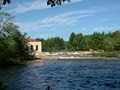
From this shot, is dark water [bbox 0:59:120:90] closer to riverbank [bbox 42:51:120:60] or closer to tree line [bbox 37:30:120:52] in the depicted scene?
riverbank [bbox 42:51:120:60]

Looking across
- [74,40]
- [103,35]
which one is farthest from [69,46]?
[103,35]

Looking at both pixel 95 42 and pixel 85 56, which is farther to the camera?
pixel 95 42

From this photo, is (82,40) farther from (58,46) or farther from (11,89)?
(11,89)

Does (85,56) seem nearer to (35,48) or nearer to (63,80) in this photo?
(35,48)

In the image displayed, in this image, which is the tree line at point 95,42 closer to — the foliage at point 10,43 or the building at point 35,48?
the building at point 35,48

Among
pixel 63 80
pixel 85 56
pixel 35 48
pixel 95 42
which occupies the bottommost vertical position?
pixel 63 80

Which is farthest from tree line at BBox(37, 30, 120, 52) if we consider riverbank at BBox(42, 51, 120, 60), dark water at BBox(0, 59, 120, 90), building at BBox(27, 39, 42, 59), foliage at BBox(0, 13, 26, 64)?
dark water at BBox(0, 59, 120, 90)

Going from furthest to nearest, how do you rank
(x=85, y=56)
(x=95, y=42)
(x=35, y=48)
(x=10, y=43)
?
(x=95, y=42) → (x=85, y=56) → (x=35, y=48) → (x=10, y=43)

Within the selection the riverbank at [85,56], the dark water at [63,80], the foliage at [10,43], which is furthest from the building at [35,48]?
the dark water at [63,80]

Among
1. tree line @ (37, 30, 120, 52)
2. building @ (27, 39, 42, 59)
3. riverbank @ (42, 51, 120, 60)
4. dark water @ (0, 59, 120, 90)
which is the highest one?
tree line @ (37, 30, 120, 52)

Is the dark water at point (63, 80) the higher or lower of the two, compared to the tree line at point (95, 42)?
lower

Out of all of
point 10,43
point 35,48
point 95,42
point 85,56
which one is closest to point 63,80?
point 10,43

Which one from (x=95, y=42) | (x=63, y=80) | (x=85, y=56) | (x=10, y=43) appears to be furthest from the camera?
(x=95, y=42)

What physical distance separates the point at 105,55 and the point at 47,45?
248ft
